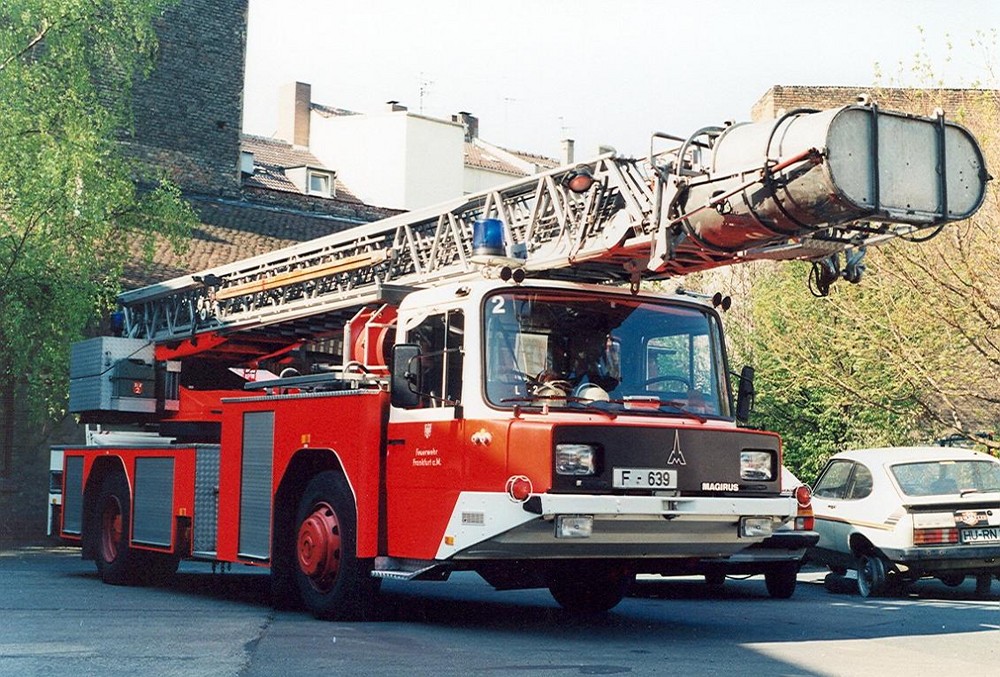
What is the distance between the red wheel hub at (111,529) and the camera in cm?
1496

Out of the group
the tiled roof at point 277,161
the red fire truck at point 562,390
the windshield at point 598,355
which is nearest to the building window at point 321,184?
the tiled roof at point 277,161

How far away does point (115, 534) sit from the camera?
15039mm

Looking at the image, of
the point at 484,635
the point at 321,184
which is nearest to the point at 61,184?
the point at 484,635

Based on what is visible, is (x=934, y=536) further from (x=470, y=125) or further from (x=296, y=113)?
(x=470, y=125)

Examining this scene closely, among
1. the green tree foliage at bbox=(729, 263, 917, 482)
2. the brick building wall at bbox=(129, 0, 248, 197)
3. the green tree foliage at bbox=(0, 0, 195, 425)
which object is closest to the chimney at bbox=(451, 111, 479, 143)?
the brick building wall at bbox=(129, 0, 248, 197)

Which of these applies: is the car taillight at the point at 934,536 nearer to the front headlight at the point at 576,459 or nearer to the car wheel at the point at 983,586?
the car wheel at the point at 983,586

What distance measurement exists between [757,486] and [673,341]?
48.2 inches

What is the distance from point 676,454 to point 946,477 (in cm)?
642

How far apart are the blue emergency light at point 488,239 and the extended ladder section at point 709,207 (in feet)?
0.04

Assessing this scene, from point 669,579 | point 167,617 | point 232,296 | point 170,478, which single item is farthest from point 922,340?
point 167,617

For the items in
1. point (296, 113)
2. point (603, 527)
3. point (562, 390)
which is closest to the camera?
point (603, 527)

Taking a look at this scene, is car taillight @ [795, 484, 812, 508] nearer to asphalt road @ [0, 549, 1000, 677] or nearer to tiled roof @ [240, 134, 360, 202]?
asphalt road @ [0, 549, 1000, 677]

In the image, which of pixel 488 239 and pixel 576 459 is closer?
pixel 576 459

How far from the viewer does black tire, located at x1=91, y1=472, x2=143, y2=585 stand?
14.7 metres
